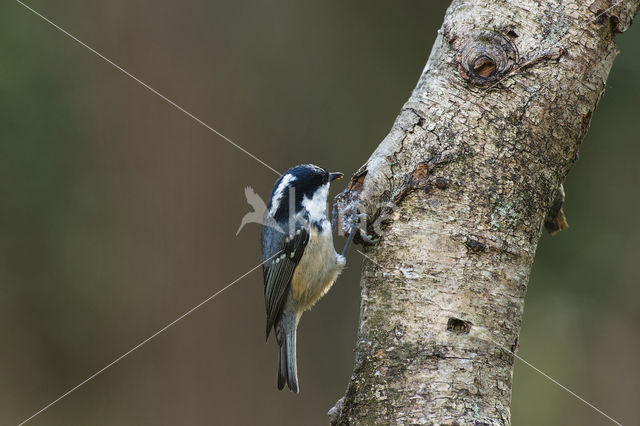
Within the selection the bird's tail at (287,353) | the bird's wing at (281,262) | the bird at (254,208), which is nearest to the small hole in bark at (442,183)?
the bird's wing at (281,262)

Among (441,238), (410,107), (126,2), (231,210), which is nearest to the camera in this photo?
(441,238)

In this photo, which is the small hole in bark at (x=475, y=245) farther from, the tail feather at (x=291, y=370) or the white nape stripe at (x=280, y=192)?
the tail feather at (x=291, y=370)

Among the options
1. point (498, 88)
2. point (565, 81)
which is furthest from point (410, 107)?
point (565, 81)

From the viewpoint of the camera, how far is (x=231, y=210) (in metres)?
5.32

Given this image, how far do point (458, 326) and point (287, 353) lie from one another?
1.82 m

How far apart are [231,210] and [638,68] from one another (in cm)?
462

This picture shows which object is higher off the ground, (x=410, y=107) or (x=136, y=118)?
(x=410, y=107)

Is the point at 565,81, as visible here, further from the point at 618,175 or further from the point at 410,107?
the point at 618,175

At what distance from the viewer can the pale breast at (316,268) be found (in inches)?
150

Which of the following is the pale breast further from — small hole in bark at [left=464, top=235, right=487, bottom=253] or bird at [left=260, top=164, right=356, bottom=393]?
small hole in bark at [left=464, top=235, right=487, bottom=253]

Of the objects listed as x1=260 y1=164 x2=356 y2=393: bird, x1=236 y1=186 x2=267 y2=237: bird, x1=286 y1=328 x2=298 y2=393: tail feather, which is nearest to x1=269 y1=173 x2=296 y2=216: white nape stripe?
x1=260 y1=164 x2=356 y2=393: bird

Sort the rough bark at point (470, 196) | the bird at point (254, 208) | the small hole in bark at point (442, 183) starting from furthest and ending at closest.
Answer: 1. the bird at point (254, 208)
2. the small hole in bark at point (442, 183)
3. the rough bark at point (470, 196)
